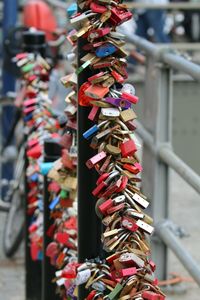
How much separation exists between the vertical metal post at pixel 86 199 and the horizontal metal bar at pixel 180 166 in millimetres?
1078

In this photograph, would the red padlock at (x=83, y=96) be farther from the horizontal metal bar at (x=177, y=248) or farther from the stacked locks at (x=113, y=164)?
the horizontal metal bar at (x=177, y=248)

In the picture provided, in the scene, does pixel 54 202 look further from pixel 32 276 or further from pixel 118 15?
pixel 32 276

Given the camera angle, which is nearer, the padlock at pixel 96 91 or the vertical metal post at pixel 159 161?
the padlock at pixel 96 91

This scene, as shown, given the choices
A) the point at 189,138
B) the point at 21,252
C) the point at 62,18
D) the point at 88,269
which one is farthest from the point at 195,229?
the point at 62,18

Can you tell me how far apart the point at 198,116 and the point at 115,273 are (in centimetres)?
587

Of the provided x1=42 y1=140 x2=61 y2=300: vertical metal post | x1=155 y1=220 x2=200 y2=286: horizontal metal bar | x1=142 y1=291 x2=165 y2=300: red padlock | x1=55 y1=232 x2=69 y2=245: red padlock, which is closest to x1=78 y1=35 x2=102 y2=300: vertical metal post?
x1=142 y1=291 x2=165 y2=300: red padlock

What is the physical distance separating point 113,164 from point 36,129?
79.5 inches

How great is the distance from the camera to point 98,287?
2.79 metres

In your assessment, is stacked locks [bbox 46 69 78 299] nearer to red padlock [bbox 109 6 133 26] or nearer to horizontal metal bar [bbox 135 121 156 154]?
red padlock [bbox 109 6 133 26]

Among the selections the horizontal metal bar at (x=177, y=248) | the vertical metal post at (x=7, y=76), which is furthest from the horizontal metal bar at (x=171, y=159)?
the vertical metal post at (x=7, y=76)

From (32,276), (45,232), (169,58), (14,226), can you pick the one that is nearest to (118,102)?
(45,232)

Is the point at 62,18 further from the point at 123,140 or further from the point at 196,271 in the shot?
the point at 123,140

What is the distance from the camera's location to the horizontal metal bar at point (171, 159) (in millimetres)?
4066

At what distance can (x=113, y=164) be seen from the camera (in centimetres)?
276
